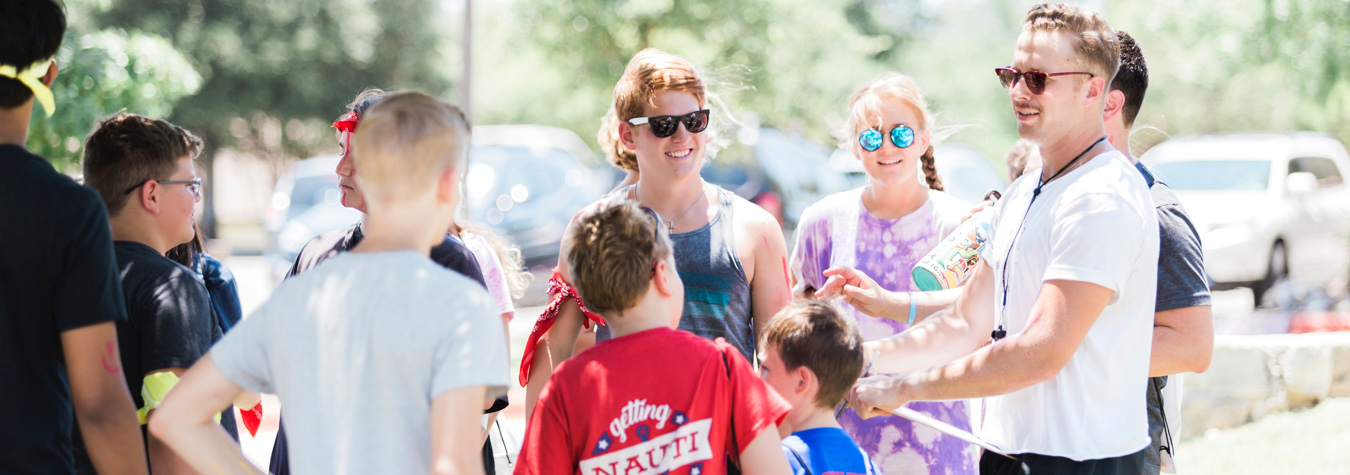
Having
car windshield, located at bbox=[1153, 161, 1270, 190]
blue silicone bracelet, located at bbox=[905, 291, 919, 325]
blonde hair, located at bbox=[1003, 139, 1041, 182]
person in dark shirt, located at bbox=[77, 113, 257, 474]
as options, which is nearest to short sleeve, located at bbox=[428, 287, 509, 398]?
person in dark shirt, located at bbox=[77, 113, 257, 474]

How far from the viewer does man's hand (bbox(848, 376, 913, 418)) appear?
2473 millimetres

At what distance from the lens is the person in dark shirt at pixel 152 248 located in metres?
2.47

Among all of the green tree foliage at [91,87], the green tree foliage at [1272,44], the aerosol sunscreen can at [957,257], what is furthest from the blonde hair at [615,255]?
the green tree foliage at [1272,44]

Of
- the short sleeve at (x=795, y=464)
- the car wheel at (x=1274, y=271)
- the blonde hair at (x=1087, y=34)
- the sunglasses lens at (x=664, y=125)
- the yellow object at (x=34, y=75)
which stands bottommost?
the car wheel at (x=1274, y=271)

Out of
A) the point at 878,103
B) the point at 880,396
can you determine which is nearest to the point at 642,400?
the point at 880,396

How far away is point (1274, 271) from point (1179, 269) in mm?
10319

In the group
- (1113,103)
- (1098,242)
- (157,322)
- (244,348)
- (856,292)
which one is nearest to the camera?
(244,348)

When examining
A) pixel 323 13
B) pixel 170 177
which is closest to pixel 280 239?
pixel 170 177

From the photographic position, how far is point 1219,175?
481 inches

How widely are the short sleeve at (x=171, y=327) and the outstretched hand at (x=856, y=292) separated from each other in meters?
1.73

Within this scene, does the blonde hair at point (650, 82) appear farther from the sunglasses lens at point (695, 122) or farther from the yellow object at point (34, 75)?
the yellow object at point (34, 75)

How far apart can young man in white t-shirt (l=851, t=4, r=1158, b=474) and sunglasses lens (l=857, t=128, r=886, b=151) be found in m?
1.03

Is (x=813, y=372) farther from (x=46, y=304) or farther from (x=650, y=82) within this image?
(x=46, y=304)

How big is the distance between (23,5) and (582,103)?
564 inches
